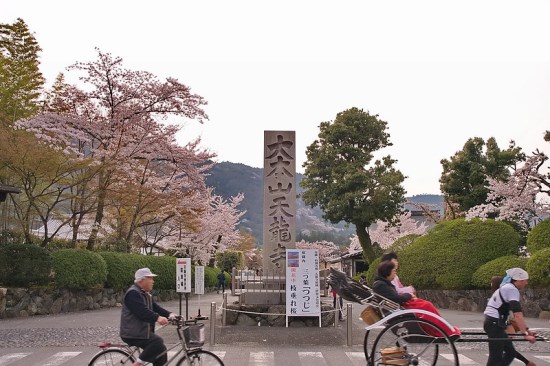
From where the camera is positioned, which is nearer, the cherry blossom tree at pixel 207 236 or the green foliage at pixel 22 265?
the green foliage at pixel 22 265

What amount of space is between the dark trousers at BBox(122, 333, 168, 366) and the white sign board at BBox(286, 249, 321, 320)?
26.7 ft

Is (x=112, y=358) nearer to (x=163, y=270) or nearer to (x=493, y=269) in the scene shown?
(x=493, y=269)

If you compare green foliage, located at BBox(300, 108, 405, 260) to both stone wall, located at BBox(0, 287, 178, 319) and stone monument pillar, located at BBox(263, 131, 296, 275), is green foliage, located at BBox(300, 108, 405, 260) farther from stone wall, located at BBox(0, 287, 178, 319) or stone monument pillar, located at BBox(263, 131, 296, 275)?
stone monument pillar, located at BBox(263, 131, 296, 275)

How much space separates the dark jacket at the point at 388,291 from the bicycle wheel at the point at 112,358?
3096mm

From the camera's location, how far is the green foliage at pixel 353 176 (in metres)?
36.9

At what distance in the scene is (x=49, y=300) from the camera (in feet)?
70.2

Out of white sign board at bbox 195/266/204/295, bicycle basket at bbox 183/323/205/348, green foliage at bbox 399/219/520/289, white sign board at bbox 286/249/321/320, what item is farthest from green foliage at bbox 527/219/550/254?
bicycle basket at bbox 183/323/205/348

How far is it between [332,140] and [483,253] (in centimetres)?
1574

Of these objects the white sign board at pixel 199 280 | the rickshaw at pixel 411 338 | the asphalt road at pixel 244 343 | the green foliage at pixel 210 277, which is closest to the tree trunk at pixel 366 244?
the green foliage at pixel 210 277

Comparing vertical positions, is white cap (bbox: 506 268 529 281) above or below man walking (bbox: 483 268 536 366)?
above

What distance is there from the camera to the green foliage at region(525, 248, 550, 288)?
19.2 metres

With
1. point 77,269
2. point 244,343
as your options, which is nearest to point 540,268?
point 244,343

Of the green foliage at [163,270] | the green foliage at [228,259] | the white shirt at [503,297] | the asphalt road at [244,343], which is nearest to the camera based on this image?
the white shirt at [503,297]

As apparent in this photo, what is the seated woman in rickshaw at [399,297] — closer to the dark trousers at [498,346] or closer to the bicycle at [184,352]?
the dark trousers at [498,346]
